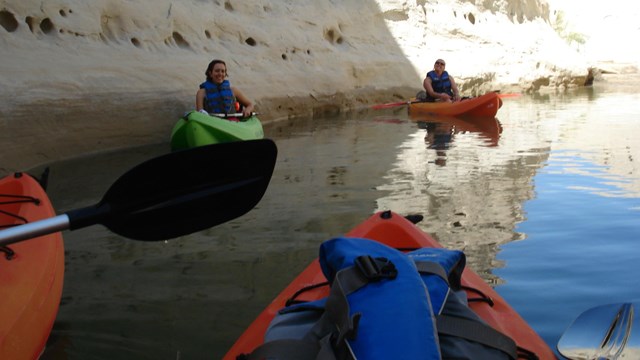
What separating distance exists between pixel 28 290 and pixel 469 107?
860cm

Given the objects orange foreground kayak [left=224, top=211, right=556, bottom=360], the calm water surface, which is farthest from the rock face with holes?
orange foreground kayak [left=224, top=211, right=556, bottom=360]

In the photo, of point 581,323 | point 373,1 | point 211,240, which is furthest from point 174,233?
point 373,1

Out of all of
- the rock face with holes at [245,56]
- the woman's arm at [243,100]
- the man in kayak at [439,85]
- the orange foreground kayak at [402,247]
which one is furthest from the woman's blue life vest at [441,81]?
the orange foreground kayak at [402,247]

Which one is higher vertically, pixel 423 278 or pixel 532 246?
pixel 423 278

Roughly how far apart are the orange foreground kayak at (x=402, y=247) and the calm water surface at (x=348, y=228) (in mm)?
384

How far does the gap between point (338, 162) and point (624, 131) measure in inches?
140

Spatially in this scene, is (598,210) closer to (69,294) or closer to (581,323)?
(581,323)

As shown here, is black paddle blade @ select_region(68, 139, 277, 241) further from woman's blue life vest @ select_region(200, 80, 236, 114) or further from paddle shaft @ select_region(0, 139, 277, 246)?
woman's blue life vest @ select_region(200, 80, 236, 114)

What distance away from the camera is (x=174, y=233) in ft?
5.93

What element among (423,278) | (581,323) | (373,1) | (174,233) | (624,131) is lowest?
(624,131)

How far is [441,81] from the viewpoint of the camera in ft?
36.4

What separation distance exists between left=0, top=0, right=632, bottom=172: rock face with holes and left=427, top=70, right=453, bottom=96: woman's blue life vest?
1.74m

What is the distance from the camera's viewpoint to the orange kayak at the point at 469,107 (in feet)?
32.8

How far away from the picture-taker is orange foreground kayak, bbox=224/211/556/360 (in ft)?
6.09
